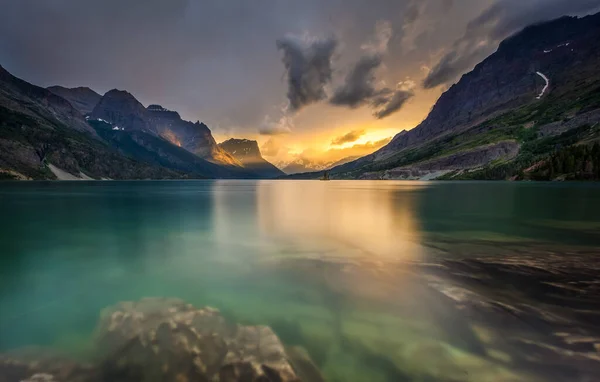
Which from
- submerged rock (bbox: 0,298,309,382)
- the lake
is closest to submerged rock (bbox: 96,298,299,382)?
submerged rock (bbox: 0,298,309,382)

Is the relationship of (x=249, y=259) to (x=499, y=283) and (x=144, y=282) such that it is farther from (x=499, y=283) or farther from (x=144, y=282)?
(x=499, y=283)

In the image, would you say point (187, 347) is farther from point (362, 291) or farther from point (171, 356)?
point (362, 291)

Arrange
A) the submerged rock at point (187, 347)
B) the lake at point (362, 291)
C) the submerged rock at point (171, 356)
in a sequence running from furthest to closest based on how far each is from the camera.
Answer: the lake at point (362, 291), the submerged rock at point (187, 347), the submerged rock at point (171, 356)

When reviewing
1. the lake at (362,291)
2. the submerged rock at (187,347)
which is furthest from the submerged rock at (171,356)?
the lake at (362,291)

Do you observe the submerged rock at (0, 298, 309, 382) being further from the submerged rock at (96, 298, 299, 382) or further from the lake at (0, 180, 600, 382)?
the lake at (0, 180, 600, 382)

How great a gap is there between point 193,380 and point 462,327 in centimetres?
981

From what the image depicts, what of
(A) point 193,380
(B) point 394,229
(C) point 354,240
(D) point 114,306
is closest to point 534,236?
(B) point 394,229

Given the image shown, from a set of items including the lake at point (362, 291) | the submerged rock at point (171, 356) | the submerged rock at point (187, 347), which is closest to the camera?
the submerged rock at point (171, 356)

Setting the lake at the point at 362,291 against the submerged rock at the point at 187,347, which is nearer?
the submerged rock at the point at 187,347

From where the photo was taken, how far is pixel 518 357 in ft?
29.8

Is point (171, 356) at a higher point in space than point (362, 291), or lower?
higher

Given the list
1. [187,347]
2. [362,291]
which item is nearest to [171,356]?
[187,347]

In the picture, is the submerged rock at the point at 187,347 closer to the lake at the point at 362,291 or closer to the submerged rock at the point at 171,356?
the submerged rock at the point at 171,356

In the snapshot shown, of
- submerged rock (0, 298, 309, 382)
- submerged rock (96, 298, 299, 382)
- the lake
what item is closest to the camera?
submerged rock (0, 298, 309, 382)
